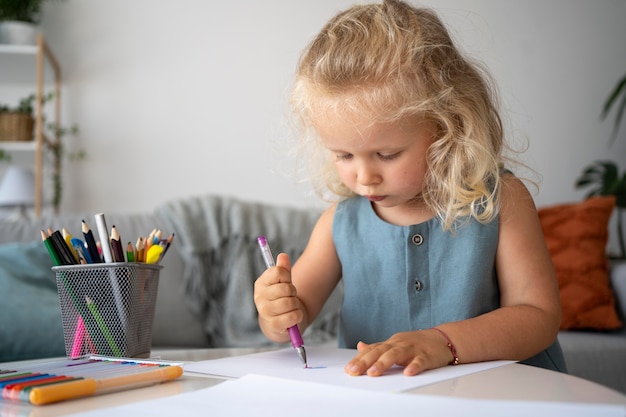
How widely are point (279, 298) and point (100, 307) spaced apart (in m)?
0.21

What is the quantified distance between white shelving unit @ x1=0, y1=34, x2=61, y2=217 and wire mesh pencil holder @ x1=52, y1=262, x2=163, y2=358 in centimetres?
196

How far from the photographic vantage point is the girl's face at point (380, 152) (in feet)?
2.90

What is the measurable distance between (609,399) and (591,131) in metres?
3.08

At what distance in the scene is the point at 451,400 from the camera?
541mm

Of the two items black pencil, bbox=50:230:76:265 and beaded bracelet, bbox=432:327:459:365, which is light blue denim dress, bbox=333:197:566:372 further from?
black pencil, bbox=50:230:76:265

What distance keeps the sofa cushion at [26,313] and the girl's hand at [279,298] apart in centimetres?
103

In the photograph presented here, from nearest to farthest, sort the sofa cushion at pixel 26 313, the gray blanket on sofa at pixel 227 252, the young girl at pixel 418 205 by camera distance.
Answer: the young girl at pixel 418 205 < the sofa cushion at pixel 26 313 < the gray blanket on sofa at pixel 227 252

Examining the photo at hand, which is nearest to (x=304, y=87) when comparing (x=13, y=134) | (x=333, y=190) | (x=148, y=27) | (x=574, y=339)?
(x=333, y=190)

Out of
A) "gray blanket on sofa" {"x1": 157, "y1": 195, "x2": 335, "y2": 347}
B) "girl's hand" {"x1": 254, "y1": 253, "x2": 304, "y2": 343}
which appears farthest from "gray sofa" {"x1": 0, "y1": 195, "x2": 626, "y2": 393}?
"girl's hand" {"x1": 254, "y1": 253, "x2": 304, "y2": 343}

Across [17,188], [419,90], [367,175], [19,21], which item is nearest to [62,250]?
[367,175]

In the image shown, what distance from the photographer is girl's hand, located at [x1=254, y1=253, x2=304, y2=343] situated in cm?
82

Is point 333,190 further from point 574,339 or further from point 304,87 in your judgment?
point 574,339

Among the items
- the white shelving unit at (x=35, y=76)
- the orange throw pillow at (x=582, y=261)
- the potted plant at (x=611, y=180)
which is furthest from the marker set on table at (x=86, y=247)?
the potted plant at (x=611, y=180)

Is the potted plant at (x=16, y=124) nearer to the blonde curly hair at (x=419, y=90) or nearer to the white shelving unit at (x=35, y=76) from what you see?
the white shelving unit at (x=35, y=76)
